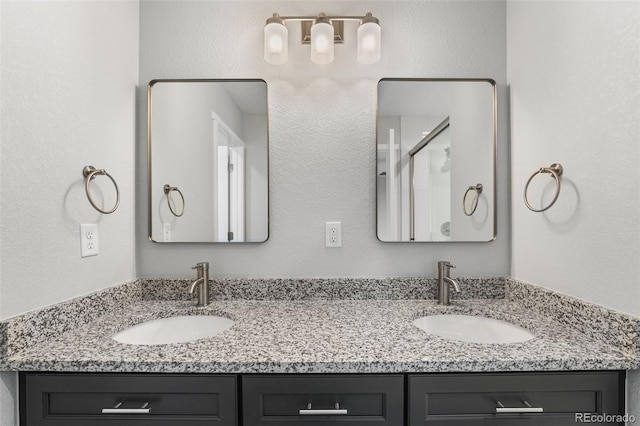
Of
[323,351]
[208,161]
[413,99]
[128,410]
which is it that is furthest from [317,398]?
[413,99]

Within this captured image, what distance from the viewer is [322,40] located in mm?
1384

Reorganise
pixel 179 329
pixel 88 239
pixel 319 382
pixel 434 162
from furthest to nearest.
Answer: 1. pixel 434 162
2. pixel 179 329
3. pixel 88 239
4. pixel 319 382

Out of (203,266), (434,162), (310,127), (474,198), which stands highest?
(310,127)

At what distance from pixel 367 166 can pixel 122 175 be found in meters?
1.09

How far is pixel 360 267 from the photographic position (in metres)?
1.50

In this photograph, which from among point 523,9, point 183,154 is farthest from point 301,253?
point 523,9

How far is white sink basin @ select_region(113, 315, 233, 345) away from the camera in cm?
124

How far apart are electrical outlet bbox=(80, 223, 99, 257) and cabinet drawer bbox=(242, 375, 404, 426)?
0.77m

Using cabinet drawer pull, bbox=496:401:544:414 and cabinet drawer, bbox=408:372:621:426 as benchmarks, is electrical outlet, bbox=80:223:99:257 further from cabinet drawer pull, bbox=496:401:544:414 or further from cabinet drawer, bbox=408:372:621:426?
cabinet drawer pull, bbox=496:401:544:414

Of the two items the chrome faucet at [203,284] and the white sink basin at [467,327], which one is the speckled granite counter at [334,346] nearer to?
the white sink basin at [467,327]

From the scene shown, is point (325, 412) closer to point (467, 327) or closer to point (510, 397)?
point (510, 397)

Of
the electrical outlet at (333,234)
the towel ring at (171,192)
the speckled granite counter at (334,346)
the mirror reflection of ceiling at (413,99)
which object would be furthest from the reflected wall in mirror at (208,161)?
the mirror reflection of ceiling at (413,99)

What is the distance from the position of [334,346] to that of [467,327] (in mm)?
687

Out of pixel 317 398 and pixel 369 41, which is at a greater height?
pixel 369 41
